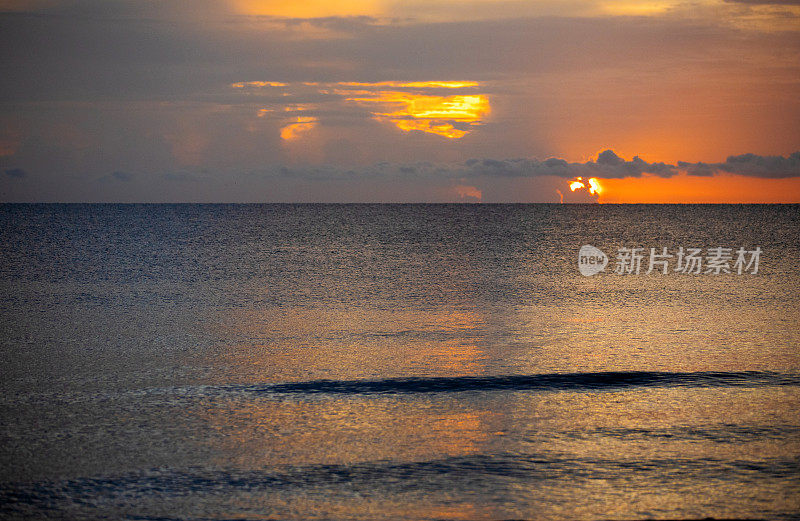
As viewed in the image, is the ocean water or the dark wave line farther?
the dark wave line

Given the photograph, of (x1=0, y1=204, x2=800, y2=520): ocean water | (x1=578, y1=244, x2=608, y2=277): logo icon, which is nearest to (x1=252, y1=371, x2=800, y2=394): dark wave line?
(x1=0, y1=204, x2=800, y2=520): ocean water

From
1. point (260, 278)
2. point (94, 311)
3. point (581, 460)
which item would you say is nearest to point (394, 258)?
point (260, 278)

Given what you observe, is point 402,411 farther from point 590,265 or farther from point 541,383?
point 590,265

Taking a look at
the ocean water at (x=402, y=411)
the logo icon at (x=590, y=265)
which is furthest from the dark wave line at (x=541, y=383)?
the logo icon at (x=590, y=265)

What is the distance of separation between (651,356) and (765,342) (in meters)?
2.42

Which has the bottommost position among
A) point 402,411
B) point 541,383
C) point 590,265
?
point 402,411

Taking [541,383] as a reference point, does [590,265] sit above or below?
above

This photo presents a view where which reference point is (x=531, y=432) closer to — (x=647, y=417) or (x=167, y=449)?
(x=647, y=417)

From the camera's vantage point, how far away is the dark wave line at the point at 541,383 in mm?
8719

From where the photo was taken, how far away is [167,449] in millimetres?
6523

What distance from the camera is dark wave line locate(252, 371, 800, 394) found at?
8.72 meters

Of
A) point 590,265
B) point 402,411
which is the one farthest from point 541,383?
point 590,265

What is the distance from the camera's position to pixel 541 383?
8953 millimetres

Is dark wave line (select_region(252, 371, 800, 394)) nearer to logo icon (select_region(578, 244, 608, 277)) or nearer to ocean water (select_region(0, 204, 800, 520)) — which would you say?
ocean water (select_region(0, 204, 800, 520))
